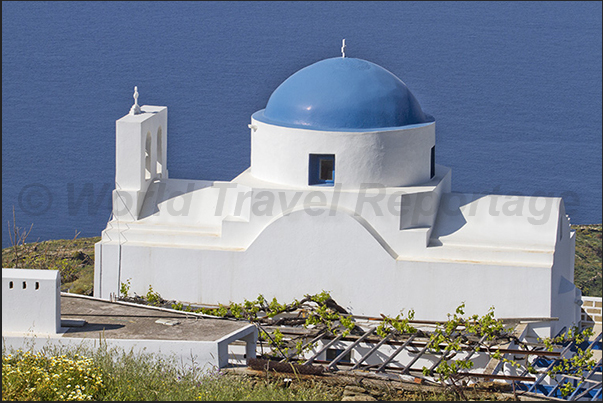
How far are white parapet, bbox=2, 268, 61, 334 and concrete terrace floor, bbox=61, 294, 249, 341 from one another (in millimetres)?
394

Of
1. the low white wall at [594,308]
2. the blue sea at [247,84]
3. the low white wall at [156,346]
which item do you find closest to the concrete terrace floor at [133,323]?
the low white wall at [156,346]

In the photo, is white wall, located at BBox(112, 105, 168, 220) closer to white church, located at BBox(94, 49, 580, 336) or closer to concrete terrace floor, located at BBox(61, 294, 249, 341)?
white church, located at BBox(94, 49, 580, 336)

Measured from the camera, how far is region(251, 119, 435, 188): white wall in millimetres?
16859

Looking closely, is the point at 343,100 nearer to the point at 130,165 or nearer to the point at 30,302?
the point at 130,165

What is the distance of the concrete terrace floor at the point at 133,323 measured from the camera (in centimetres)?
1366

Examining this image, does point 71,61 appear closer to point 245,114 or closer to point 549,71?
point 245,114

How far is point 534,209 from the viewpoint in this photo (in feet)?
57.3

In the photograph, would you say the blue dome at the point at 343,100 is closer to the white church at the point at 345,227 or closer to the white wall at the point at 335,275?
the white church at the point at 345,227

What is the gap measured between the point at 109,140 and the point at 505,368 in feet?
148

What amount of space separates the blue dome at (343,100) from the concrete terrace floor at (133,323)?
15.0 ft

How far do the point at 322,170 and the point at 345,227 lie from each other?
4.94ft

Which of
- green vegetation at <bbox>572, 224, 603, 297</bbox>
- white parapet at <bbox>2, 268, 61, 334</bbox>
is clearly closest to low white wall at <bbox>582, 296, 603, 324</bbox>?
green vegetation at <bbox>572, 224, 603, 297</bbox>

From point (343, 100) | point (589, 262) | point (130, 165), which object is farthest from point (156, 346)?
point (589, 262)

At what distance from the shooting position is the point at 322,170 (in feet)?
57.4
